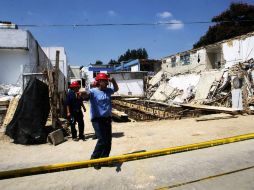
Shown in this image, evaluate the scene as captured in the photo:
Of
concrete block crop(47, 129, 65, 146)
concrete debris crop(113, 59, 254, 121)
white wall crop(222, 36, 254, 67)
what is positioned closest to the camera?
concrete block crop(47, 129, 65, 146)

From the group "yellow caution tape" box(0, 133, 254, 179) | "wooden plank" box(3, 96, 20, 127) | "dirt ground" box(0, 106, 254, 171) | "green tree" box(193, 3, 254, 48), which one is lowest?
"dirt ground" box(0, 106, 254, 171)

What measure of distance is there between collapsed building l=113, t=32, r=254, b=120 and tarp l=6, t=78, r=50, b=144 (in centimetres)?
629

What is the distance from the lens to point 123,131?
33.6 ft

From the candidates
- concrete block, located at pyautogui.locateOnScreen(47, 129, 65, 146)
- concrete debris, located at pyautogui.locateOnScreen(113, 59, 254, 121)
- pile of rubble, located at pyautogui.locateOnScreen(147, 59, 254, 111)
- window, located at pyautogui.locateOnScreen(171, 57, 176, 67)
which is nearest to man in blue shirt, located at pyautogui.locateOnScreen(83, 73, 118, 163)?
concrete block, located at pyautogui.locateOnScreen(47, 129, 65, 146)

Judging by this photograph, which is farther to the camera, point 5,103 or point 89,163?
point 5,103

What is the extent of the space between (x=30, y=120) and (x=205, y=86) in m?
15.2

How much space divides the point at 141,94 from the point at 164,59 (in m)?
8.98

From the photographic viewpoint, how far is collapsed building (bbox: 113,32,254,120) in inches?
601

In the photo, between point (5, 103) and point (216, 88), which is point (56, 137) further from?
point (216, 88)

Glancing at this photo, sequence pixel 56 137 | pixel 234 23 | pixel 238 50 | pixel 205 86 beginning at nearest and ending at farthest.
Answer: pixel 56 137
pixel 205 86
pixel 238 50
pixel 234 23

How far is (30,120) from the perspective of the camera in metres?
8.42

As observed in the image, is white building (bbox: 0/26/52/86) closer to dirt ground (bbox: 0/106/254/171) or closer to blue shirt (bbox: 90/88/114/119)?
dirt ground (bbox: 0/106/254/171)

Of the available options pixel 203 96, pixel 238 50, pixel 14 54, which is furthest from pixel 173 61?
pixel 14 54

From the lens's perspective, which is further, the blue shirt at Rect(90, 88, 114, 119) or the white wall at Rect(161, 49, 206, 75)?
the white wall at Rect(161, 49, 206, 75)
